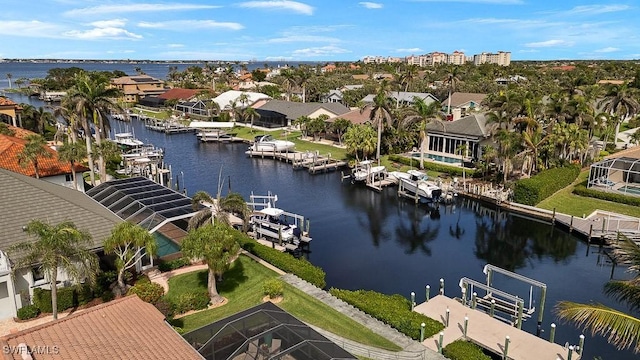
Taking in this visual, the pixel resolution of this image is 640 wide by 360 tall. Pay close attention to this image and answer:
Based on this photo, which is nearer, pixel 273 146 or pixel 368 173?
pixel 368 173

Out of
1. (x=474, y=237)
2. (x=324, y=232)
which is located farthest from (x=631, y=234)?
(x=324, y=232)

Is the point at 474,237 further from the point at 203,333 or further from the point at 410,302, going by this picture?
the point at 203,333

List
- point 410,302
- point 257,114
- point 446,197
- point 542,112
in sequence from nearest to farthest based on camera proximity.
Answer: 1. point 410,302
2. point 446,197
3. point 542,112
4. point 257,114

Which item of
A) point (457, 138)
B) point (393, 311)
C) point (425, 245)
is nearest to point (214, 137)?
point (457, 138)

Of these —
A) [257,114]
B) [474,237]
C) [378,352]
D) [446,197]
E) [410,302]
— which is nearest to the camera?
[378,352]

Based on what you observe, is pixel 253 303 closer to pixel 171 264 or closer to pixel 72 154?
pixel 171 264

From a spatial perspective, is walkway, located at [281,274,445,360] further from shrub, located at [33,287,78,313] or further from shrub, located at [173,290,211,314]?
shrub, located at [33,287,78,313]
